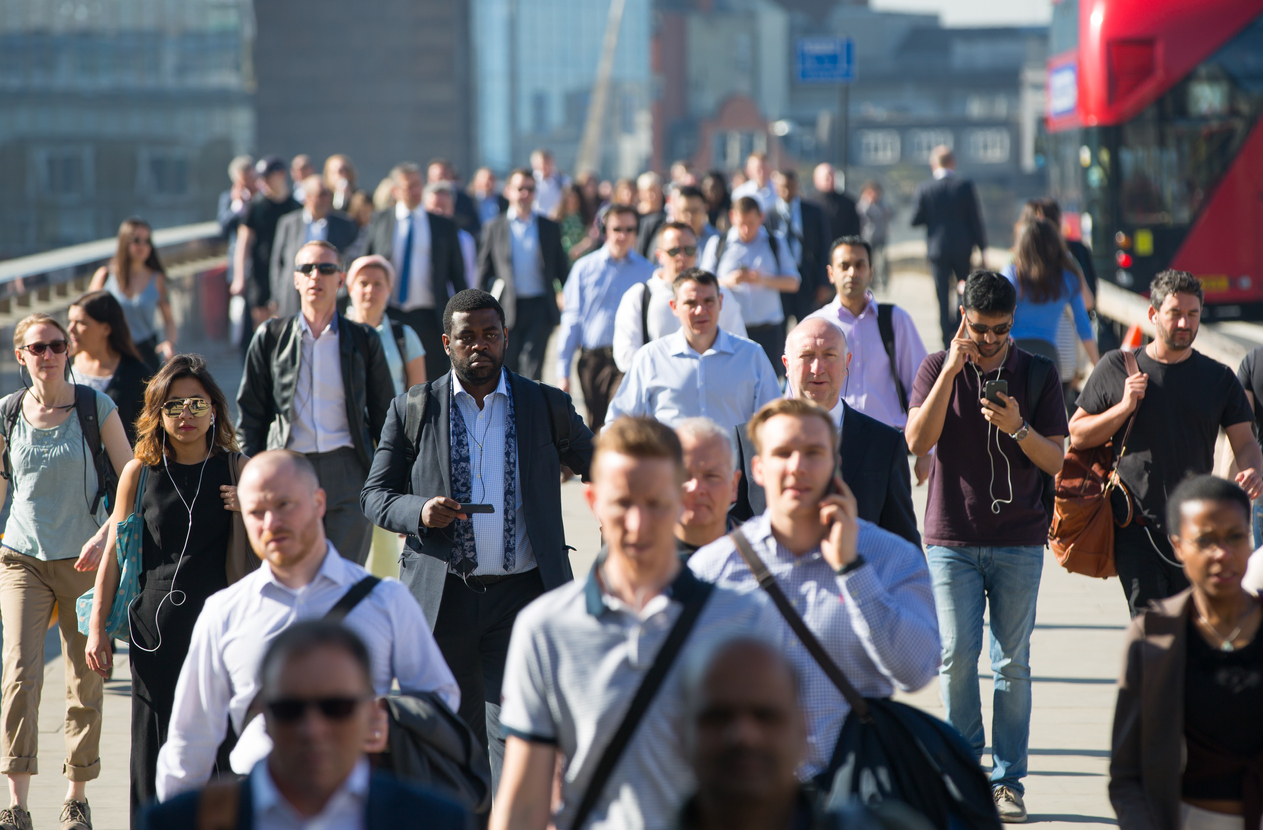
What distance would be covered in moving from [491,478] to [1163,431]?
2557 mm

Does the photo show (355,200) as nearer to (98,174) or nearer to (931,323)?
(931,323)

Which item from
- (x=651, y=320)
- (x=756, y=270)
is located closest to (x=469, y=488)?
(x=651, y=320)

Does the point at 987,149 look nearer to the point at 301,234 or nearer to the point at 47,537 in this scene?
the point at 301,234

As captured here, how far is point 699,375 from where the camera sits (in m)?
6.68

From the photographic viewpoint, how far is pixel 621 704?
3209 mm

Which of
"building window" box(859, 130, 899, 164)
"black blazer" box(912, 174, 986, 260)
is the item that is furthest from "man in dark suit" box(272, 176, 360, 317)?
"building window" box(859, 130, 899, 164)

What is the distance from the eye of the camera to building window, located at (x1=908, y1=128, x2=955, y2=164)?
67088 mm

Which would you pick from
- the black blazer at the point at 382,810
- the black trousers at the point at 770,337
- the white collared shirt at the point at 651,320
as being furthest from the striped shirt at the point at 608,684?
the black trousers at the point at 770,337

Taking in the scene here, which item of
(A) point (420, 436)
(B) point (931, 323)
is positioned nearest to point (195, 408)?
(A) point (420, 436)

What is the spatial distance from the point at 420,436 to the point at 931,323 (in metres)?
18.7

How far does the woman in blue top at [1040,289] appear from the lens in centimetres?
855

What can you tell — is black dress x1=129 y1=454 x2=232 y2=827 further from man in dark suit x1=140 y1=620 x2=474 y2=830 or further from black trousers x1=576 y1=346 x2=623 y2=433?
black trousers x1=576 y1=346 x2=623 y2=433

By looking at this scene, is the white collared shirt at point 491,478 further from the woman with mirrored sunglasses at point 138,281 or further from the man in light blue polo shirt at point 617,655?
the woman with mirrored sunglasses at point 138,281

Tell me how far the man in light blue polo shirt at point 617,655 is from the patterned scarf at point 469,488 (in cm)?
207
